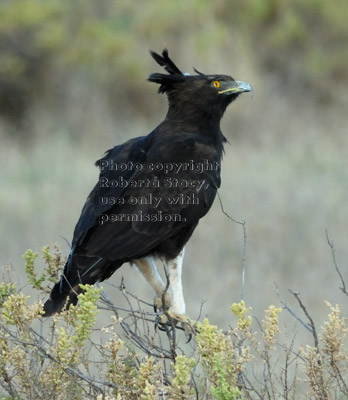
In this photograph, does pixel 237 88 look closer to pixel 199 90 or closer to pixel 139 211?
pixel 199 90

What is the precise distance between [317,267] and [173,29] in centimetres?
745

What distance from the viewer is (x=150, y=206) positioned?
4.77m

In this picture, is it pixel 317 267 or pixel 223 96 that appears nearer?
pixel 223 96

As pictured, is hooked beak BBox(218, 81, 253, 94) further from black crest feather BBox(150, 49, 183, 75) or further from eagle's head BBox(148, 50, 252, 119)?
black crest feather BBox(150, 49, 183, 75)

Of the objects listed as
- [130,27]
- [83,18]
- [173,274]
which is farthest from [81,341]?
[83,18]

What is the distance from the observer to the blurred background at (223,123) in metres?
10.0

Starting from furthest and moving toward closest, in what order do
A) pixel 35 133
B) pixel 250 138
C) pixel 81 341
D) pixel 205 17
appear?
pixel 205 17, pixel 35 133, pixel 250 138, pixel 81 341

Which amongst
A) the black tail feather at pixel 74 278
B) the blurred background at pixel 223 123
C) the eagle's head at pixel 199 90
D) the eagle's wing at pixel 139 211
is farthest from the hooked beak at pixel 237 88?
the blurred background at pixel 223 123

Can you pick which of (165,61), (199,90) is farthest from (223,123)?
(165,61)

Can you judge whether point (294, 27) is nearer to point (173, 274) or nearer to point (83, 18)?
point (83, 18)

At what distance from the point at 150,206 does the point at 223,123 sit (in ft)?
32.2

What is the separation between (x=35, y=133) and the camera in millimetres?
15477

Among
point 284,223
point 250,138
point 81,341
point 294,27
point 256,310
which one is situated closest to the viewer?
point 81,341

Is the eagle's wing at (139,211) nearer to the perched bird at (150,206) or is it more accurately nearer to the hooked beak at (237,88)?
the perched bird at (150,206)
